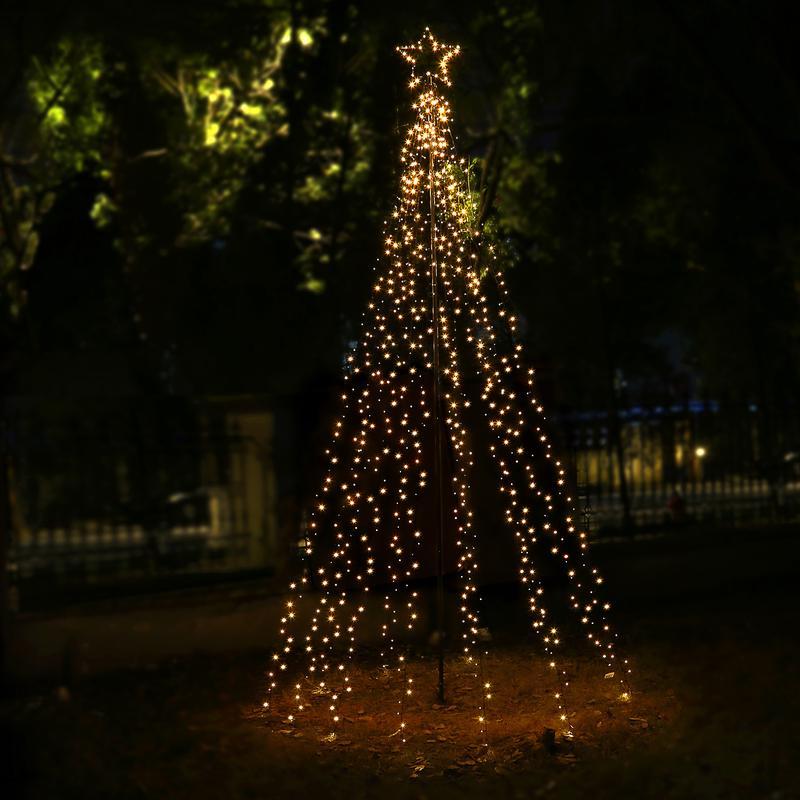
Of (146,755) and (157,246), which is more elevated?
(157,246)

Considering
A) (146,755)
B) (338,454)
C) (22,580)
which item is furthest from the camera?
(22,580)

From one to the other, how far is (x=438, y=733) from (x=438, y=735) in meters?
0.03

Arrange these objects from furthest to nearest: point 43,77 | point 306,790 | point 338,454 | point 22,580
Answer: point 43,77, point 22,580, point 338,454, point 306,790

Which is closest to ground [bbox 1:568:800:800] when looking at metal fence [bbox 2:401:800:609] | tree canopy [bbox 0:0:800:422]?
metal fence [bbox 2:401:800:609]

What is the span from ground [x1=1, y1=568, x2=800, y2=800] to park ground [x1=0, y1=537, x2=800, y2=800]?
1cm

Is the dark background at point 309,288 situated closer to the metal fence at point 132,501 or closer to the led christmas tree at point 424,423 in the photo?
the metal fence at point 132,501

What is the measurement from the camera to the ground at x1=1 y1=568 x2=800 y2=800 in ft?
17.6

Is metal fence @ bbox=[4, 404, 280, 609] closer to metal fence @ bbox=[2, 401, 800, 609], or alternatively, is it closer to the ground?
metal fence @ bbox=[2, 401, 800, 609]

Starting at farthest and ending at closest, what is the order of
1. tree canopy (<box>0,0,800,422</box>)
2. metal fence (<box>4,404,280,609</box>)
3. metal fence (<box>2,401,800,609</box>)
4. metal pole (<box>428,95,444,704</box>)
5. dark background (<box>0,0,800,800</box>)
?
tree canopy (<box>0,0,800,422</box>) → metal fence (<box>2,401,800,609</box>) → metal fence (<box>4,404,280,609</box>) → dark background (<box>0,0,800,800</box>) → metal pole (<box>428,95,444,704</box>)

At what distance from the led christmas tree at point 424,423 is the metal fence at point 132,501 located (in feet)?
7.89

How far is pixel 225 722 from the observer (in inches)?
263

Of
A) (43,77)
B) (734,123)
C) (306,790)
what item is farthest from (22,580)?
(734,123)

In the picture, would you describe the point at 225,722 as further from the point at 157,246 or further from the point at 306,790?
the point at 157,246

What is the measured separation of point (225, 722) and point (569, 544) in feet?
8.50
